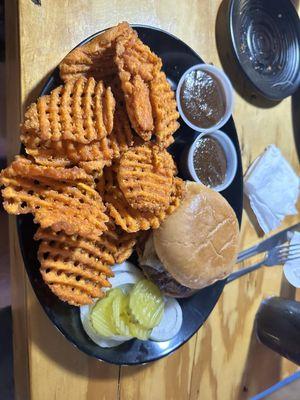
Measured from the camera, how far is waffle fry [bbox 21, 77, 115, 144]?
961mm

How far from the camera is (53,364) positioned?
4.15ft

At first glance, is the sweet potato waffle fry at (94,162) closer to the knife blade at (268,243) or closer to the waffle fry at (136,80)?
the waffle fry at (136,80)

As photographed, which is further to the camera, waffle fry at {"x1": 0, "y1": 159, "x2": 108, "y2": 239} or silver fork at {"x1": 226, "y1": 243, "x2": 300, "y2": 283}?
silver fork at {"x1": 226, "y1": 243, "x2": 300, "y2": 283}

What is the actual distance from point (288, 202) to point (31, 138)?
3.48 ft

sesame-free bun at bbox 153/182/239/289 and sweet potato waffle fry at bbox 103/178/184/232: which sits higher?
sweet potato waffle fry at bbox 103/178/184/232

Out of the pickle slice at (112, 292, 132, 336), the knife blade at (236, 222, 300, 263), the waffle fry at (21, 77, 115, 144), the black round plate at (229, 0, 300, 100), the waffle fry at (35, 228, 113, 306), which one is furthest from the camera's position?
the knife blade at (236, 222, 300, 263)

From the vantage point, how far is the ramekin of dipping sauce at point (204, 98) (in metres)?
1.32

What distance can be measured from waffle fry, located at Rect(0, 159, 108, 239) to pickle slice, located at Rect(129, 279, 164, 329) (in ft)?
0.90

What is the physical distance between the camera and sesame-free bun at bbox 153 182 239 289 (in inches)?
48.0

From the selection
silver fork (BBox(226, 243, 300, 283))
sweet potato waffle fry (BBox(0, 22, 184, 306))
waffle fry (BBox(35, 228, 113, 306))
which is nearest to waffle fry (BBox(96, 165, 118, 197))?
sweet potato waffle fry (BBox(0, 22, 184, 306))

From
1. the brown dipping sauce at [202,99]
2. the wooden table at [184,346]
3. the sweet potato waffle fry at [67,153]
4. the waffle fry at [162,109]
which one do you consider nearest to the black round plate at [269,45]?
the wooden table at [184,346]

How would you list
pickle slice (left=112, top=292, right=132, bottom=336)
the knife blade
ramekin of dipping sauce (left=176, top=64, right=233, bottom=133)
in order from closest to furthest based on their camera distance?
pickle slice (left=112, top=292, right=132, bottom=336), ramekin of dipping sauce (left=176, top=64, right=233, bottom=133), the knife blade

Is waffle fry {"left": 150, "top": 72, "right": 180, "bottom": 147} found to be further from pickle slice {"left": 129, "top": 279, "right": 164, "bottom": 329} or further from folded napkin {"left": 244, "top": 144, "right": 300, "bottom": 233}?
folded napkin {"left": 244, "top": 144, "right": 300, "bottom": 233}

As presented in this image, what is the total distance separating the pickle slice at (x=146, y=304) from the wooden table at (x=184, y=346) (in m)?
0.23
